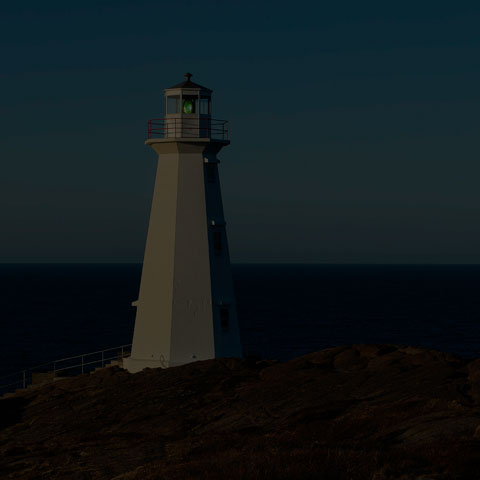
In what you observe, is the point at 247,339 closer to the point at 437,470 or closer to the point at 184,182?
the point at 184,182

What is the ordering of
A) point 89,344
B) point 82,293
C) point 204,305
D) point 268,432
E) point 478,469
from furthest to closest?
point 82,293, point 89,344, point 204,305, point 268,432, point 478,469

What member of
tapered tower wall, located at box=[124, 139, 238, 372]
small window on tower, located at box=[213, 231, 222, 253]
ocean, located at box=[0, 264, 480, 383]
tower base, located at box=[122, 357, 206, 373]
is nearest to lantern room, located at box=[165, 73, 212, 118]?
tapered tower wall, located at box=[124, 139, 238, 372]

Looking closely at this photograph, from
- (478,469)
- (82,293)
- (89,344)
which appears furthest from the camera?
(82,293)

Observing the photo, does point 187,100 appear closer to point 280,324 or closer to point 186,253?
point 186,253

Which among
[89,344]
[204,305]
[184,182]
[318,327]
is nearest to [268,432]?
[204,305]

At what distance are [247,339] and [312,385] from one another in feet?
230

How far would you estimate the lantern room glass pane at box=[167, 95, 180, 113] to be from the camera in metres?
36.1

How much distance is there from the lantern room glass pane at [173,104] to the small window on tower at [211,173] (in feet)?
9.35

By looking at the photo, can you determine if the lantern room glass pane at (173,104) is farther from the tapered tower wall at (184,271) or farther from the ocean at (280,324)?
the ocean at (280,324)

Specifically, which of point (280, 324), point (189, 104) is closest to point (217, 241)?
point (189, 104)

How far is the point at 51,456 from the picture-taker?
21844 mm

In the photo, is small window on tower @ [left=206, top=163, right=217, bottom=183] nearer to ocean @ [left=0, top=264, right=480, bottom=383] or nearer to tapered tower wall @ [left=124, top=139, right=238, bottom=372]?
tapered tower wall @ [left=124, top=139, right=238, bottom=372]

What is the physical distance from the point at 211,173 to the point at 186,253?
3803 millimetres

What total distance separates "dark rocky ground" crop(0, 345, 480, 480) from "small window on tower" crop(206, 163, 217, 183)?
8.73m
